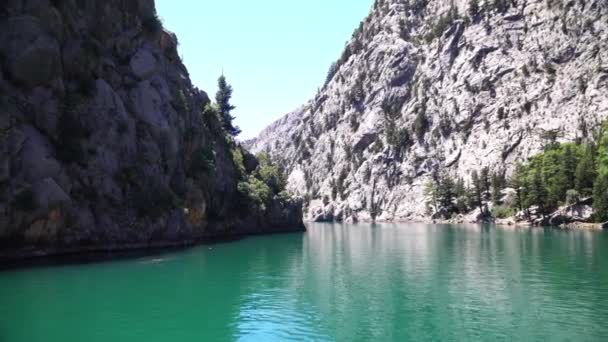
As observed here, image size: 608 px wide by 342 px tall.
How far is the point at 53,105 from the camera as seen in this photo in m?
57.0

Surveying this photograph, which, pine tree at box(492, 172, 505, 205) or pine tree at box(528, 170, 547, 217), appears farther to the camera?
pine tree at box(492, 172, 505, 205)

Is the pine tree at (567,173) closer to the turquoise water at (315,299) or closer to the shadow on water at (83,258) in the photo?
the turquoise water at (315,299)

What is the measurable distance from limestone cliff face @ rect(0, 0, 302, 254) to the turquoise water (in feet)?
28.0

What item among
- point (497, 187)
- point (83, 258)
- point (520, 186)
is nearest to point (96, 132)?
point (83, 258)

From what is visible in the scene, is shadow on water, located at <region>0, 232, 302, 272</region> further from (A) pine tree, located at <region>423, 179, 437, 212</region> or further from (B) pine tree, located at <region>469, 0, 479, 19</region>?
(B) pine tree, located at <region>469, 0, 479, 19</region>

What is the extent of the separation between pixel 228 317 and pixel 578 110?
425 feet

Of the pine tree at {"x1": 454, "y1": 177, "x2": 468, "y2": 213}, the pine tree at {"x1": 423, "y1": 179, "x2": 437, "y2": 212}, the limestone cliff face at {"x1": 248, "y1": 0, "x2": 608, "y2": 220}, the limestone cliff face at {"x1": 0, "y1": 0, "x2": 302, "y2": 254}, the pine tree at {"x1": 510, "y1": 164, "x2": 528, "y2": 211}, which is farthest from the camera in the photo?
the pine tree at {"x1": 423, "y1": 179, "x2": 437, "y2": 212}

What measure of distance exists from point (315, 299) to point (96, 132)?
132ft

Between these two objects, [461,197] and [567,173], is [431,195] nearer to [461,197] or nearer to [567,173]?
[461,197]

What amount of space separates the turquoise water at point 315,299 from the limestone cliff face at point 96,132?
8.54 metres

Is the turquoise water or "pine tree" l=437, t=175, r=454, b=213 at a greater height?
"pine tree" l=437, t=175, r=454, b=213

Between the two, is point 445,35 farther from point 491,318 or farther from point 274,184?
point 491,318

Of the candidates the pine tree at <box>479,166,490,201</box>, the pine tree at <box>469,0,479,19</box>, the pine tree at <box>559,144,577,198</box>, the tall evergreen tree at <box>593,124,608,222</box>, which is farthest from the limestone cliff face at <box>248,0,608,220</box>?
the tall evergreen tree at <box>593,124,608,222</box>

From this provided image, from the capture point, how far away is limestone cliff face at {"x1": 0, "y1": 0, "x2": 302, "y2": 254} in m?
51.8
